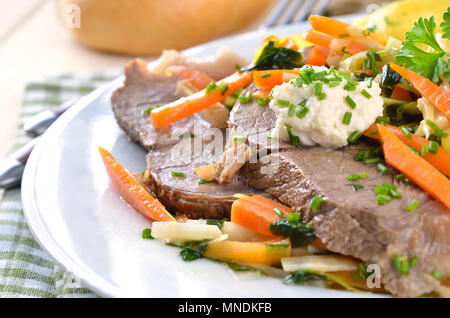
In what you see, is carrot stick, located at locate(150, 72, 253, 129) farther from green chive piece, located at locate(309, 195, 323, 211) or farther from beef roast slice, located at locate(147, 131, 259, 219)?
green chive piece, located at locate(309, 195, 323, 211)

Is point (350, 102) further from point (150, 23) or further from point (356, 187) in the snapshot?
point (150, 23)

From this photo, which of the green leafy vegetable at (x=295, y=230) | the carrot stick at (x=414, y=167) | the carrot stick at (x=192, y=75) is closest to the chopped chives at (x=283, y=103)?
A: the carrot stick at (x=414, y=167)

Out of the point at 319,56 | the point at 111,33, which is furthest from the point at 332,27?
the point at 111,33

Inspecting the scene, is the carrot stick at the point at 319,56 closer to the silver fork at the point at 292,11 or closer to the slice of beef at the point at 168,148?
the slice of beef at the point at 168,148

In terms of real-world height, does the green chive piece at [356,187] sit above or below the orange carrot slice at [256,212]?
above

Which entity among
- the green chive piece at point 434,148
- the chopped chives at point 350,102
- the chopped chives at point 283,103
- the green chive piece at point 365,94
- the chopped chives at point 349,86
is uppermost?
the chopped chives at point 349,86
